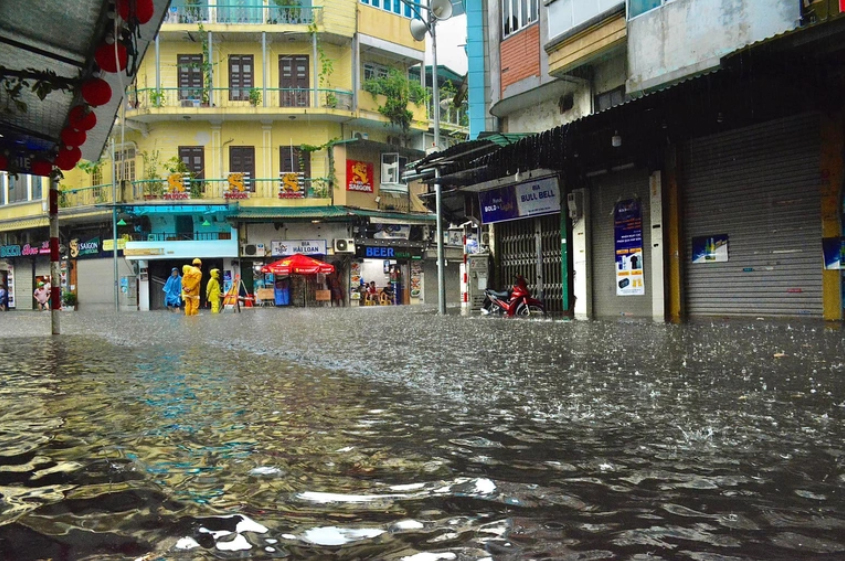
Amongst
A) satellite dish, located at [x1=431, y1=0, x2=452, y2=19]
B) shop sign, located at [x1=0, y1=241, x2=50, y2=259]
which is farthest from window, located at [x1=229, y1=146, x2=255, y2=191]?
satellite dish, located at [x1=431, y1=0, x2=452, y2=19]

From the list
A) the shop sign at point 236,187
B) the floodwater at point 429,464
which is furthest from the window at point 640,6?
the shop sign at point 236,187

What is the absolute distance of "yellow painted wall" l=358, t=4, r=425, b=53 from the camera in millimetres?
32947

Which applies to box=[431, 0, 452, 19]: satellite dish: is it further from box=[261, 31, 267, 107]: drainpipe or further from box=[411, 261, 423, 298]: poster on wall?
box=[411, 261, 423, 298]: poster on wall

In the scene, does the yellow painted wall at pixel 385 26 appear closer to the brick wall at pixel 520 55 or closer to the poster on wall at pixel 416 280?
the poster on wall at pixel 416 280

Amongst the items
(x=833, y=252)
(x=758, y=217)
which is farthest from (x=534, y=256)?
(x=833, y=252)

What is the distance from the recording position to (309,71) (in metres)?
32.7

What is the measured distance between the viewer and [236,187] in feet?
106

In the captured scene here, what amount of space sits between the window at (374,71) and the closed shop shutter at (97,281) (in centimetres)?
1538

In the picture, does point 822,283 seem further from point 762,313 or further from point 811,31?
point 811,31

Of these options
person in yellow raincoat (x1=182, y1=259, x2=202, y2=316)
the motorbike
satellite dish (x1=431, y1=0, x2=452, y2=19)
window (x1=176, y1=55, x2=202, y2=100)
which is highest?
window (x1=176, y1=55, x2=202, y2=100)

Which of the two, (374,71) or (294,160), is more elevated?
(374,71)

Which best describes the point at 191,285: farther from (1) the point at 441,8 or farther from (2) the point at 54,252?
(1) the point at 441,8

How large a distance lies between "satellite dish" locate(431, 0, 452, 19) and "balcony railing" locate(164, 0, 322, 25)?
51.1ft

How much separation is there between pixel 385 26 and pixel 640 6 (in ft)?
73.8
